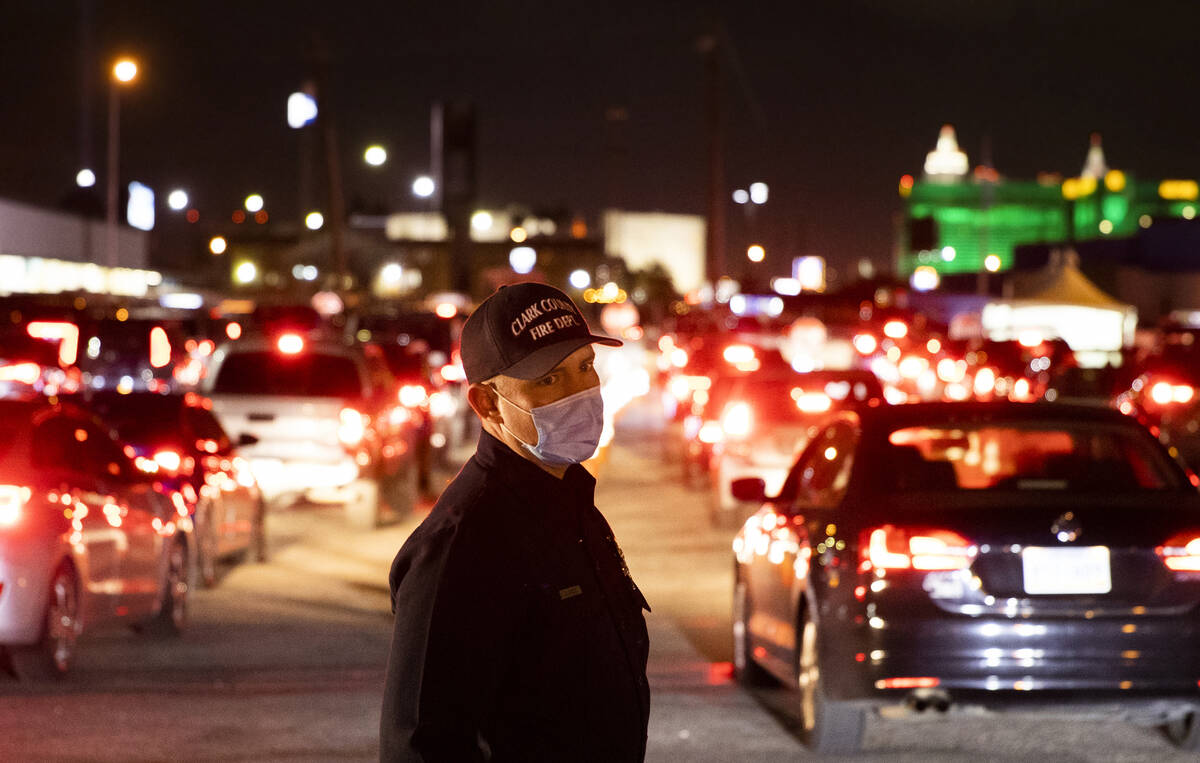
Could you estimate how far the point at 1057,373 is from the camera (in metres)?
32.5

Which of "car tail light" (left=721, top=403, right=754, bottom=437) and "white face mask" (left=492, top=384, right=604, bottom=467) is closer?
"white face mask" (left=492, top=384, right=604, bottom=467)

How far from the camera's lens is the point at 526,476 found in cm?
357

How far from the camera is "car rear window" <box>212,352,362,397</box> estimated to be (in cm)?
1958

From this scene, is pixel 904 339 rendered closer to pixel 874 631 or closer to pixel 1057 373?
pixel 1057 373

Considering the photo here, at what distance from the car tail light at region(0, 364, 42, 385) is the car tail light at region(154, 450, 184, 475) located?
9.57 metres

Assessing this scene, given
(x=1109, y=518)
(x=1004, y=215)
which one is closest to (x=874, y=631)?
(x=1109, y=518)

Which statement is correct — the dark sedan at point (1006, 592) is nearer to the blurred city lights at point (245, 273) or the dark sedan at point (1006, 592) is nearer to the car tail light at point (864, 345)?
the car tail light at point (864, 345)

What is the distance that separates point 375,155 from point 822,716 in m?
35.2

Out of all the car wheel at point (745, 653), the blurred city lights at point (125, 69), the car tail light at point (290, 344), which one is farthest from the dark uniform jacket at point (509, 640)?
the blurred city lights at point (125, 69)

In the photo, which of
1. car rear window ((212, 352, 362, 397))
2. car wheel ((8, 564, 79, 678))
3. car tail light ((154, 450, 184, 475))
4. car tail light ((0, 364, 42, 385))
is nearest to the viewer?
car wheel ((8, 564, 79, 678))

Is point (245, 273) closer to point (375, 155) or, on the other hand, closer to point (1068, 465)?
point (375, 155)

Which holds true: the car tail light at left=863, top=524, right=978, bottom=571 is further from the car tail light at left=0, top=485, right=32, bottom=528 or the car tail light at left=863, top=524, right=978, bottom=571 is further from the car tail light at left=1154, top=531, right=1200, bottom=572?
the car tail light at left=0, top=485, right=32, bottom=528

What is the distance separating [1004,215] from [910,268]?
30598 mm

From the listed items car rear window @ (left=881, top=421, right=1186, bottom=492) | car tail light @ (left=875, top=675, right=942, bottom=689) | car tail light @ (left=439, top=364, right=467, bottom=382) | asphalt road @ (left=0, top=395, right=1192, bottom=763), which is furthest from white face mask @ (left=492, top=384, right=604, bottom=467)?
car tail light @ (left=439, top=364, right=467, bottom=382)
